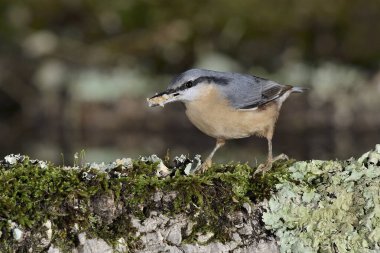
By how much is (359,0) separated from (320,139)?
2.88 meters

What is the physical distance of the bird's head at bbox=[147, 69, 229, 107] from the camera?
5793mm

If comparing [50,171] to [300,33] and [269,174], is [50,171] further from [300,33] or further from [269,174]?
[300,33]

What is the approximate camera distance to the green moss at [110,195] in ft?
12.7

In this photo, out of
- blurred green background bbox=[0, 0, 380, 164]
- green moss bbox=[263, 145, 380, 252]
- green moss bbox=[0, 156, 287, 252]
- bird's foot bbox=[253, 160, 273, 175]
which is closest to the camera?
green moss bbox=[0, 156, 287, 252]

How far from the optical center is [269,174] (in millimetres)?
4254

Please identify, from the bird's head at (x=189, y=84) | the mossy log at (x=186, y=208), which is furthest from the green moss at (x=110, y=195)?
the bird's head at (x=189, y=84)

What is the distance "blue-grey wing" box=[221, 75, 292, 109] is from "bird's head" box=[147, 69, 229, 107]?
0.08 m

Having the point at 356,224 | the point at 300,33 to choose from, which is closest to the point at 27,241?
the point at 356,224

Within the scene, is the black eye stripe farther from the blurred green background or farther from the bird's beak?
the blurred green background

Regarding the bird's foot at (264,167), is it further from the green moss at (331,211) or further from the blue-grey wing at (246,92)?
the blue-grey wing at (246,92)

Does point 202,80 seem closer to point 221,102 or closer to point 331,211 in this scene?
point 221,102

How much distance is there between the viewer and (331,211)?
409cm

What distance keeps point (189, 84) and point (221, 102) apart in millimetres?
293

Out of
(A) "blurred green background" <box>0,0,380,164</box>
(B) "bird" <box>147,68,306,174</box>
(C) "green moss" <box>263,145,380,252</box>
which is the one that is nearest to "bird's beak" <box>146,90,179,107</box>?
(B) "bird" <box>147,68,306,174</box>
